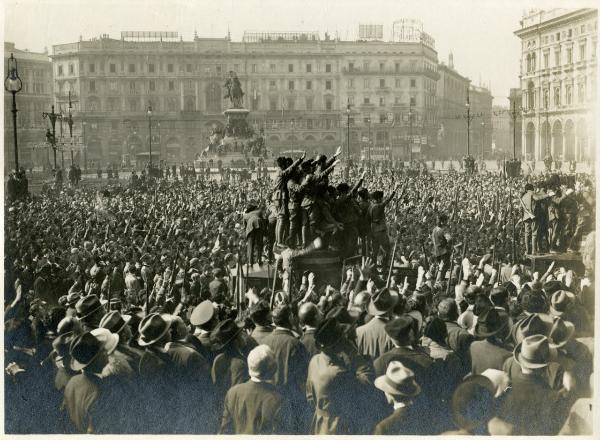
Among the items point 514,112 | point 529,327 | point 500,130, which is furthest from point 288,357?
point 500,130

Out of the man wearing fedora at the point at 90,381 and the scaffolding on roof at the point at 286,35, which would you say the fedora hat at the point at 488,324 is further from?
the scaffolding on roof at the point at 286,35

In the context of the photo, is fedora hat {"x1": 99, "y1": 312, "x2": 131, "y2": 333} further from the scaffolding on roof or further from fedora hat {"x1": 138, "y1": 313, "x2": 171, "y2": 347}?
the scaffolding on roof

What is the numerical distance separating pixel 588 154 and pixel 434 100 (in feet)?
49.8

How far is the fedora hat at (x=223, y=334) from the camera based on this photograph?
805 cm

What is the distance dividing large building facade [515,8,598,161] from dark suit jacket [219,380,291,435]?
25.4 ft

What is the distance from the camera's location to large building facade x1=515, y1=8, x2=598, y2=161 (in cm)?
1255

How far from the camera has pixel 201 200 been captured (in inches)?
898

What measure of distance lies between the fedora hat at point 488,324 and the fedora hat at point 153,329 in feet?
11.5

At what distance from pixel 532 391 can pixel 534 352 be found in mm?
574

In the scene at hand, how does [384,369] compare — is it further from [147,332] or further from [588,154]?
[588,154]

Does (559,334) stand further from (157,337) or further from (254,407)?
(157,337)

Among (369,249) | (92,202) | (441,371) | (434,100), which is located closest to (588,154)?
(369,249)

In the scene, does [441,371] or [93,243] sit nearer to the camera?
[441,371]

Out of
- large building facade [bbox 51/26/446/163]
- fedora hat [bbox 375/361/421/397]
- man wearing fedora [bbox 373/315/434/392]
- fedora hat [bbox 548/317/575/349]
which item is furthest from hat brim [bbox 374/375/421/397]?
large building facade [bbox 51/26/446/163]
